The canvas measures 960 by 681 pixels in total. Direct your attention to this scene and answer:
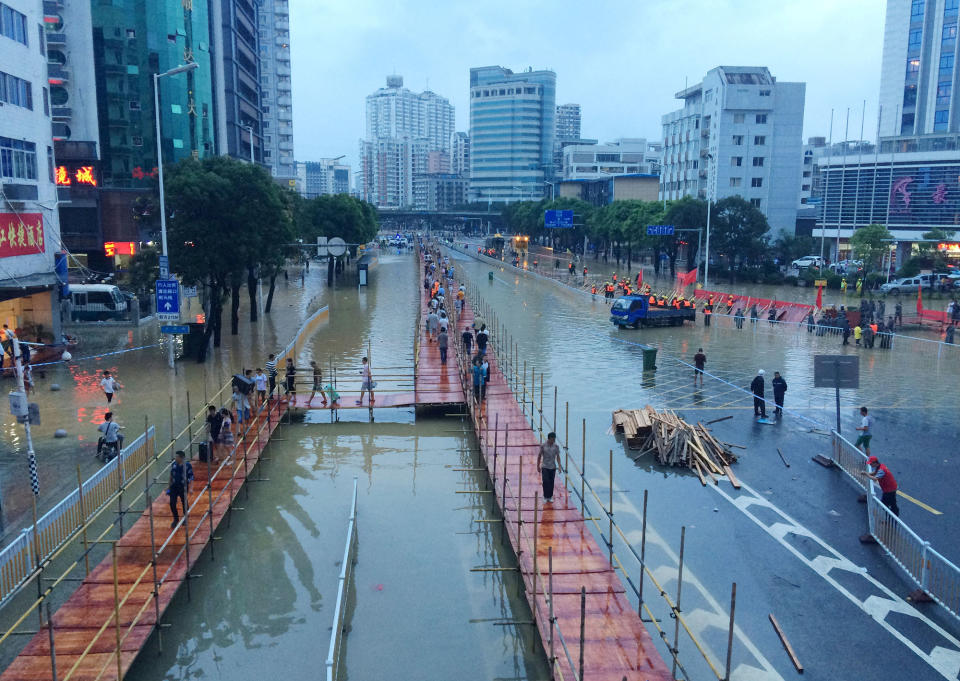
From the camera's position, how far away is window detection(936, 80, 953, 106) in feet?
323

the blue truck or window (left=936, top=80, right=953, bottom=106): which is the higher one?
window (left=936, top=80, right=953, bottom=106)

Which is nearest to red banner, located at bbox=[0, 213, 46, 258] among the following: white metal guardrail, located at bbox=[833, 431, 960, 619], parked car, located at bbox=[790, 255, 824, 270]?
white metal guardrail, located at bbox=[833, 431, 960, 619]

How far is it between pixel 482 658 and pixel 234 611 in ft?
13.6

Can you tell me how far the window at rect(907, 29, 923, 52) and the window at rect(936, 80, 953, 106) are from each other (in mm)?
6086

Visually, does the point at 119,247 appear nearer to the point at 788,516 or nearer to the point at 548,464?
the point at 548,464

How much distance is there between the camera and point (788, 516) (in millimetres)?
15336

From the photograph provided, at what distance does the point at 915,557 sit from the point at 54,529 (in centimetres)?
1433

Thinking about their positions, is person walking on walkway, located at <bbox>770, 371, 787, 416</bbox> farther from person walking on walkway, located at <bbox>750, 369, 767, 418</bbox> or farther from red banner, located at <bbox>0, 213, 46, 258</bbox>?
red banner, located at <bbox>0, 213, 46, 258</bbox>

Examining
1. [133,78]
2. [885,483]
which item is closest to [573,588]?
[885,483]

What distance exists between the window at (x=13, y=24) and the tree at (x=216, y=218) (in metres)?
7.44

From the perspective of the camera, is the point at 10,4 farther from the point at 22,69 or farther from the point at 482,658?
the point at 482,658

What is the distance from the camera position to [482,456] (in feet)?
62.1

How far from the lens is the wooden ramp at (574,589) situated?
31.7 ft

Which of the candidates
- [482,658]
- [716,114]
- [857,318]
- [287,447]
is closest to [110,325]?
[287,447]
